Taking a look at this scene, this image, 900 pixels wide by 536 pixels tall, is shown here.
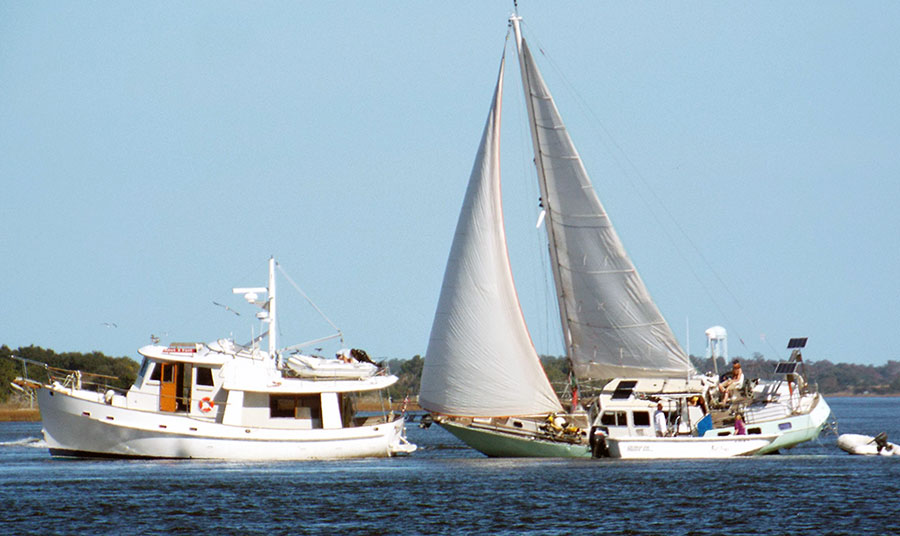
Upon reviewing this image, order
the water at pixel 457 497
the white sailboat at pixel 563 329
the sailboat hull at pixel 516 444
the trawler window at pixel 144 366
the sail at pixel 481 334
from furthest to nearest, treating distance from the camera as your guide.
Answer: the trawler window at pixel 144 366 < the sailboat hull at pixel 516 444 < the white sailboat at pixel 563 329 < the sail at pixel 481 334 < the water at pixel 457 497

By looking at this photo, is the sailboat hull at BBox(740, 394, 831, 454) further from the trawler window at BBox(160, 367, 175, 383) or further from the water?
the trawler window at BBox(160, 367, 175, 383)

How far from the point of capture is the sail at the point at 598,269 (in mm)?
46500

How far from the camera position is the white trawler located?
44.9 metres

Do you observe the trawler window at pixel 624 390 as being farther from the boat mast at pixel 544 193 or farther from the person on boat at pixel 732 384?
the person on boat at pixel 732 384

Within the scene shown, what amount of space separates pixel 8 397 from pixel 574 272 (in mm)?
71435

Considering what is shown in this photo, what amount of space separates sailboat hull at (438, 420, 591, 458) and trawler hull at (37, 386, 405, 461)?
177 inches

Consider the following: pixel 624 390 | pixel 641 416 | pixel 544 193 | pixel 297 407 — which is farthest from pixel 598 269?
pixel 297 407

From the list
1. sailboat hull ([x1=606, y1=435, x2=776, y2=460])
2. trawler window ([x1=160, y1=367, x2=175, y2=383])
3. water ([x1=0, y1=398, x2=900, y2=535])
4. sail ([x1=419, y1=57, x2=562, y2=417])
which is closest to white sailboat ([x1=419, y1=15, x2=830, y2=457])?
sail ([x1=419, y1=57, x2=562, y2=417])

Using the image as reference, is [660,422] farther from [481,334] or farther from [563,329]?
[481,334]

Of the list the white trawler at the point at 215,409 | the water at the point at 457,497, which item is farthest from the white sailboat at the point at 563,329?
the white trawler at the point at 215,409

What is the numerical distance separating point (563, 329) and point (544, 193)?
16.1 ft

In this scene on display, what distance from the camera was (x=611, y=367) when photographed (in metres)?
46.8

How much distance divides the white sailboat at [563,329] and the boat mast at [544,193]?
0.04 m

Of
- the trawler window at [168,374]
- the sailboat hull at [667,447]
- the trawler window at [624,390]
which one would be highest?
the trawler window at [168,374]
